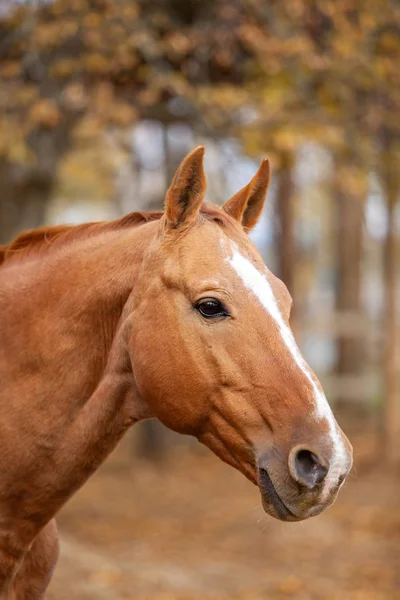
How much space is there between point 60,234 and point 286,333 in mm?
1069

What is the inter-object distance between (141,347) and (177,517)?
20.0ft

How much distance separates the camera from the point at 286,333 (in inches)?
91.4

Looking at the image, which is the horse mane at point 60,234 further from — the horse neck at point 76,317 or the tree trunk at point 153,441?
the tree trunk at point 153,441

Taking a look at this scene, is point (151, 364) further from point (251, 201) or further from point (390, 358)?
point (390, 358)

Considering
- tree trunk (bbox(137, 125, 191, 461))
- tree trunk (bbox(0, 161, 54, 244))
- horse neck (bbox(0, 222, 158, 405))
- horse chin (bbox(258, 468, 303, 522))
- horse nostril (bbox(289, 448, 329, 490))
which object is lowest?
tree trunk (bbox(137, 125, 191, 461))

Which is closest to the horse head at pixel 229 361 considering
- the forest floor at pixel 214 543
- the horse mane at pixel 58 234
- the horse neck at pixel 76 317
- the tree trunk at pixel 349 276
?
the horse neck at pixel 76 317

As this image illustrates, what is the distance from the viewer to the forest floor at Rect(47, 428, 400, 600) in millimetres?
5637

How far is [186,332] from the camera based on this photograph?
238 centimetres

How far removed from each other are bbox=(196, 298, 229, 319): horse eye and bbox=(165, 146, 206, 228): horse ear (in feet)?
1.09

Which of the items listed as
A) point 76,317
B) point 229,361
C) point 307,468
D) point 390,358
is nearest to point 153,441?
point 390,358

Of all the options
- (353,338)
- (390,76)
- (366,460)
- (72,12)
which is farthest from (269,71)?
(353,338)

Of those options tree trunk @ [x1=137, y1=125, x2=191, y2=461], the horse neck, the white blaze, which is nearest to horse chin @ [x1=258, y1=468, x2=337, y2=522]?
the white blaze

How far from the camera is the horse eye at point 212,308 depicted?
2361 millimetres

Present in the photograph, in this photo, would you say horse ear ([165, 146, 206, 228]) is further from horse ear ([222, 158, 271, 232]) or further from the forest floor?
the forest floor
